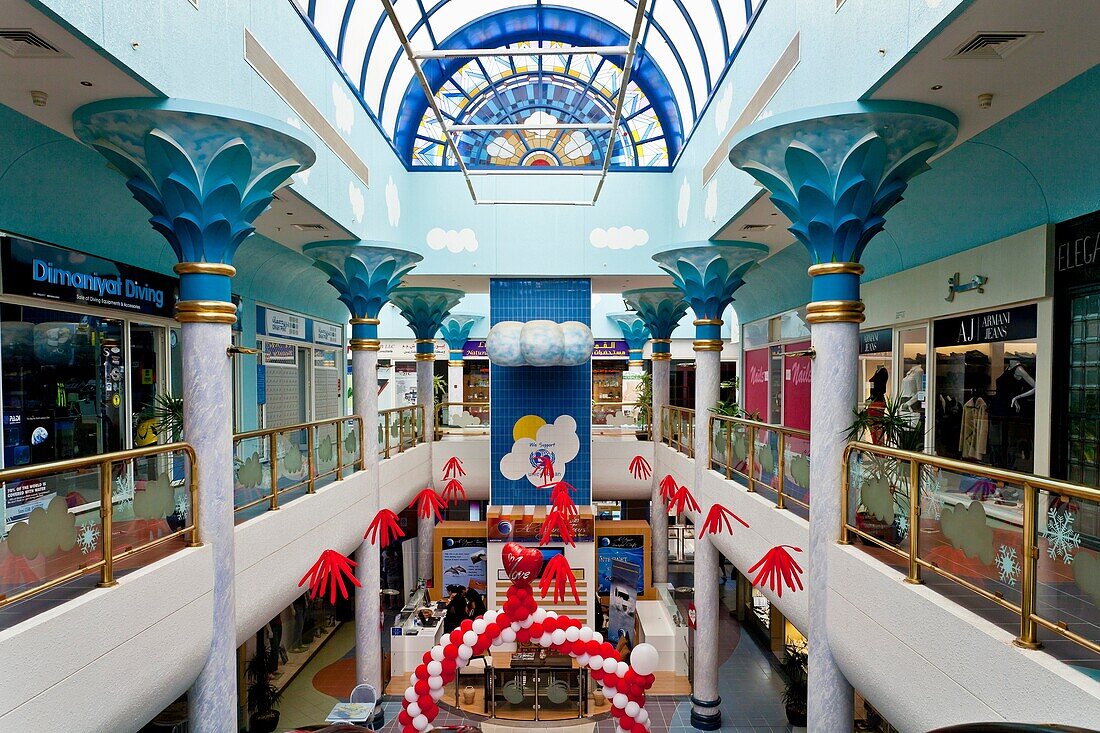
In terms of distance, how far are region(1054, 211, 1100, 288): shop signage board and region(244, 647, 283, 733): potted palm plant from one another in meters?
11.7

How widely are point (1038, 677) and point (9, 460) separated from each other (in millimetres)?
7524

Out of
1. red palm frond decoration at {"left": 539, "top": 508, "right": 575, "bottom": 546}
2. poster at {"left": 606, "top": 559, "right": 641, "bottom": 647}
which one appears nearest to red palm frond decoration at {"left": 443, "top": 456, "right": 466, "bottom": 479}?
red palm frond decoration at {"left": 539, "top": 508, "right": 575, "bottom": 546}

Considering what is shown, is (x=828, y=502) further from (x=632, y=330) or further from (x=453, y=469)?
(x=632, y=330)

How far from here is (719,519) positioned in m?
8.59

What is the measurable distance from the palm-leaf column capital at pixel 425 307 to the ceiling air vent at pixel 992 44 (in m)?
11.9

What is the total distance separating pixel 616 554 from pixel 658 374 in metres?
4.25

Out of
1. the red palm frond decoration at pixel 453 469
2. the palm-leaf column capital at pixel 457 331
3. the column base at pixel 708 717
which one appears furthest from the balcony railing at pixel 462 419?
the palm-leaf column capital at pixel 457 331

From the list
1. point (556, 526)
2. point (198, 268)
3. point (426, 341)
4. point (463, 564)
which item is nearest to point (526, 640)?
point (198, 268)

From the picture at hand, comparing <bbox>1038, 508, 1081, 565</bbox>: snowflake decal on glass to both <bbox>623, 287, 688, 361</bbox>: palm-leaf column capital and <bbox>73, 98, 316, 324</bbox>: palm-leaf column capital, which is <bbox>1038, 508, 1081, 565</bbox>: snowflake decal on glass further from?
<bbox>623, 287, 688, 361</bbox>: palm-leaf column capital

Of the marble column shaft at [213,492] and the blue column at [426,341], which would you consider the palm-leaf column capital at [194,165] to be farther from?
the blue column at [426,341]

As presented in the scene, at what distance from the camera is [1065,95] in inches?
216

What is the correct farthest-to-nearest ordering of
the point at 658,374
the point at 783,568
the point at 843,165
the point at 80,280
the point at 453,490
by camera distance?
1. the point at 658,374
2. the point at 453,490
3. the point at 80,280
4. the point at 783,568
5. the point at 843,165

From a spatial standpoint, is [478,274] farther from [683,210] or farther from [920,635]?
[920,635]

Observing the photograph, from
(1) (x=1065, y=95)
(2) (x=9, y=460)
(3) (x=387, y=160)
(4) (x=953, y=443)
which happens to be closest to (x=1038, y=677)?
(1) (x=1065, y=95)
